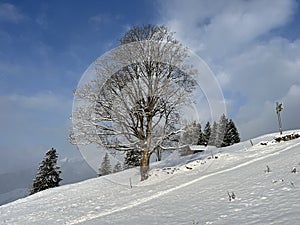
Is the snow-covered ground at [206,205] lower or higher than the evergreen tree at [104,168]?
lower

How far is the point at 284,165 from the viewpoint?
12.9 m

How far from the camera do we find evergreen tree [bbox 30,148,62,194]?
4156cm

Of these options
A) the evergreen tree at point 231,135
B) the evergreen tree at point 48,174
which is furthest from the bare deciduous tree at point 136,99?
the evergreen tree at point 231,135

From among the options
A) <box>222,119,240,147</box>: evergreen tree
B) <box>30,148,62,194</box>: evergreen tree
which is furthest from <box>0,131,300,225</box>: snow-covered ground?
<box>222,119,240,147</box>: evergreen tree

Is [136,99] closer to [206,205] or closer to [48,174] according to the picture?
[206,205]

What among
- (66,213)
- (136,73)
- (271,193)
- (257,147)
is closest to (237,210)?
(271,193)

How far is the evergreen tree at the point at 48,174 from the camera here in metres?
41.6

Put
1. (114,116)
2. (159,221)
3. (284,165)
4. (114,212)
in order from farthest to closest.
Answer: (114,116), (284,165), (114,212), (159,221)

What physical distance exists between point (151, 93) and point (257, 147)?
10.7 meters

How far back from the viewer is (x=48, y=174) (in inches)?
1667

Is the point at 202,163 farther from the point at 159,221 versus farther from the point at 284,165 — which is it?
the point at 159,221

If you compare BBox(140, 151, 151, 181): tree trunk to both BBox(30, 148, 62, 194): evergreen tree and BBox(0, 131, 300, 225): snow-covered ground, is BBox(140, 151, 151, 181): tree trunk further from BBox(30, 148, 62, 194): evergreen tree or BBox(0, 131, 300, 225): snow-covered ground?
BBox(30, 148, 62, 194): evergreen tree

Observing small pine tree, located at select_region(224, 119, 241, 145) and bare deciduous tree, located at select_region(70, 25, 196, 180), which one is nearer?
bare deciduous tree, located at select_region(70, 25, 196, 180)

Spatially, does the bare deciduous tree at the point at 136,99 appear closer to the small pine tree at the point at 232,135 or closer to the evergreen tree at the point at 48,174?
the evergreen tree at the point at 48,174
